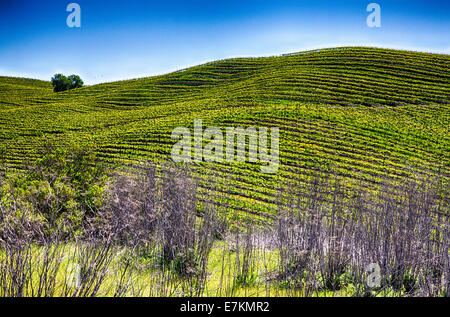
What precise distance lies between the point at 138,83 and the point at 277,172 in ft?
124

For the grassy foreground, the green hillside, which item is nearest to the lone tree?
the grassy foreground

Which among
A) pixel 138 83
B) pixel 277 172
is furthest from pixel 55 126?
pixel 277 172

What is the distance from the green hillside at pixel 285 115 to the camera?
17000mm

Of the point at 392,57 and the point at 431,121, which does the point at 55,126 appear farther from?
the point at 392,57

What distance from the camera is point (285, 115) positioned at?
25047 millimetres

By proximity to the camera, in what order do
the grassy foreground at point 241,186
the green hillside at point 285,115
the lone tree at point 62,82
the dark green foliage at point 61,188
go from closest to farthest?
the grassy foreground at point 241,186 < the dark green foliage at point 61,188 < the green hillside at point 285,115 < the lone tree at point 62,82

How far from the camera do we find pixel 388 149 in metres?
19.6

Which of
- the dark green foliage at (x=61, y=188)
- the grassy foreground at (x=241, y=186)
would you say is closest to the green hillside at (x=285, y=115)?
the grassy foreground at (x=241, y=186)

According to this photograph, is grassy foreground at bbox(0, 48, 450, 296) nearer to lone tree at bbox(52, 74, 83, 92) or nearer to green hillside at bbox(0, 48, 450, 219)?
green hillside at bbox(0, 48, 450, 219)

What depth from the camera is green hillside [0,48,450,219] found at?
17.0 meters

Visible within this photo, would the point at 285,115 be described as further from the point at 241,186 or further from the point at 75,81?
the point at 75,81

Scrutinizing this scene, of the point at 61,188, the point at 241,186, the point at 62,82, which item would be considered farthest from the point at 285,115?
the point at 62,82

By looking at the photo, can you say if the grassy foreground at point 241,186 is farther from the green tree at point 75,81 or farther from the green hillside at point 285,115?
the green tree at point 75,81
